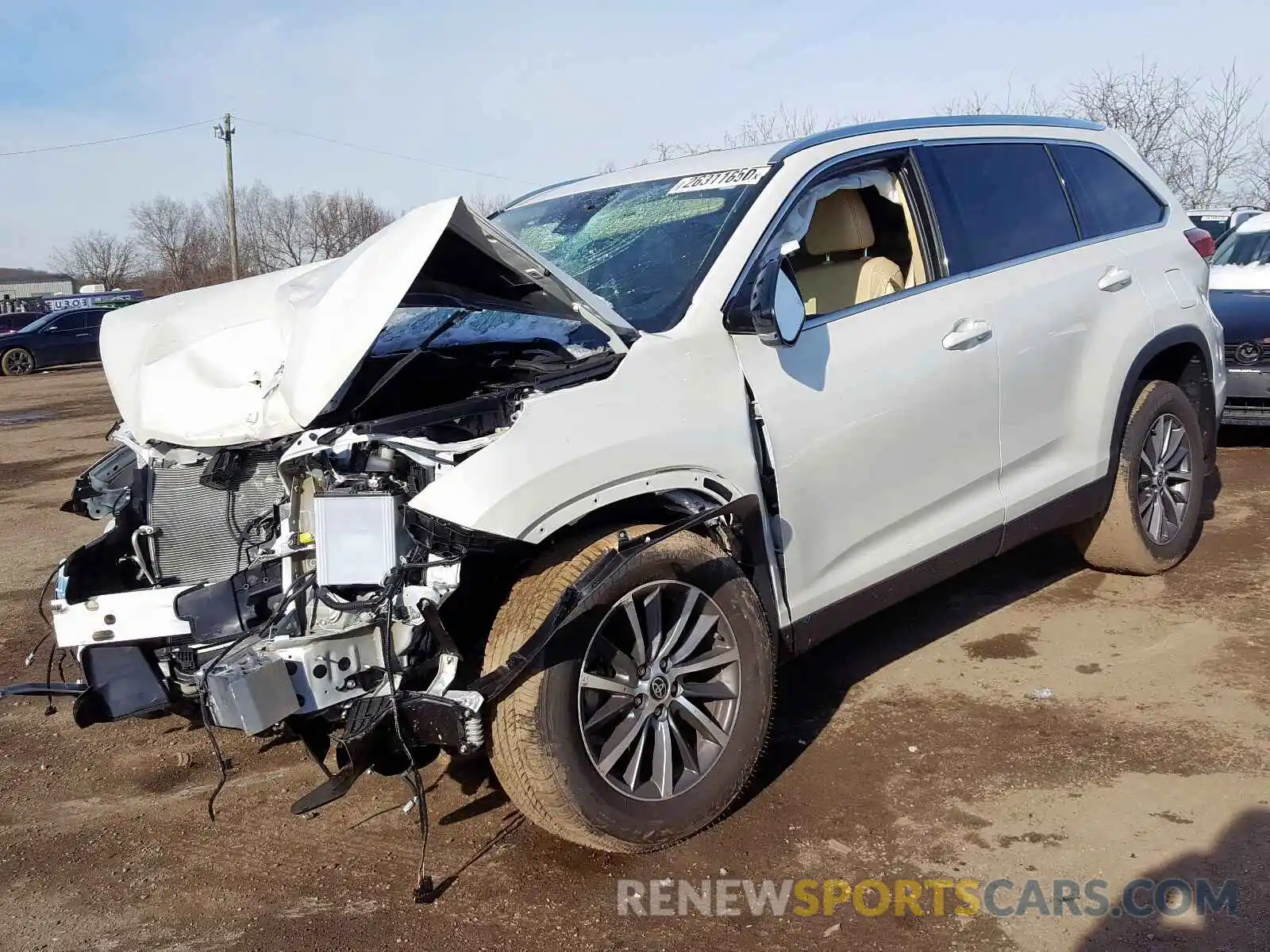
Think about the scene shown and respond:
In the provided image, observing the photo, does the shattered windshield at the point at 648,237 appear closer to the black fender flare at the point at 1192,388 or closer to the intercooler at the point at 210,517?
the intercooler at the point at 210,517

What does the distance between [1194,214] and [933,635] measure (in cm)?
985

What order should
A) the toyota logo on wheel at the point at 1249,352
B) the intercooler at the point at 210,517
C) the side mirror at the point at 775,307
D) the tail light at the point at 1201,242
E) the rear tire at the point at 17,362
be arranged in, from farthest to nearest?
1. the rear tire at the point at 17,362
2. the toyota logo on wheel at the point at 1249,352
3. the tail light at the point at 1201,242
4. the intercooler at the point at 210,517
5. the side mirror at the point at 775,307

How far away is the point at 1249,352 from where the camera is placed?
25.3ft

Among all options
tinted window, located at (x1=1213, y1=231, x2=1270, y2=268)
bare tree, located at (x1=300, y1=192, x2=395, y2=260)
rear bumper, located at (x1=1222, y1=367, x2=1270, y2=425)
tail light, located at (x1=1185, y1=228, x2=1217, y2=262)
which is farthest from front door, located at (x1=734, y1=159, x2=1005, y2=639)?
bare tree, located at (x1=300, y1=192, x2=395, y2=260)

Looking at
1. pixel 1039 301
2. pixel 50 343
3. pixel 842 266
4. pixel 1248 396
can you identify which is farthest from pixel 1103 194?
pixel 50 343

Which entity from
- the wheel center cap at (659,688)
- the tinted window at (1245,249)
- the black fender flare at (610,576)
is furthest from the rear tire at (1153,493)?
the tinted window at (1245,249)

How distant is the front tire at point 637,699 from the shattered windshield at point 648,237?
31.9 inches

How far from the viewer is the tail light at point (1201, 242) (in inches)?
205

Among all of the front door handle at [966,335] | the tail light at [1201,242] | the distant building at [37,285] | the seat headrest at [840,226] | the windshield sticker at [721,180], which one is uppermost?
the distant building at [37,285]

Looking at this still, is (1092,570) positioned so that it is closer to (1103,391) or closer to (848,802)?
(1103,391)

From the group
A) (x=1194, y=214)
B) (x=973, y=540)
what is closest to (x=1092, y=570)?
(x=973, y=540)

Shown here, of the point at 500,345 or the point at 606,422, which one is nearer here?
the point at 606,422

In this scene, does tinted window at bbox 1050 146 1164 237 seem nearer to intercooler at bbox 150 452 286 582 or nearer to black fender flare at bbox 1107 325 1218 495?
black fender flare at bbox 1107 325 1218 495

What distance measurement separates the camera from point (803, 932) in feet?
9.19
